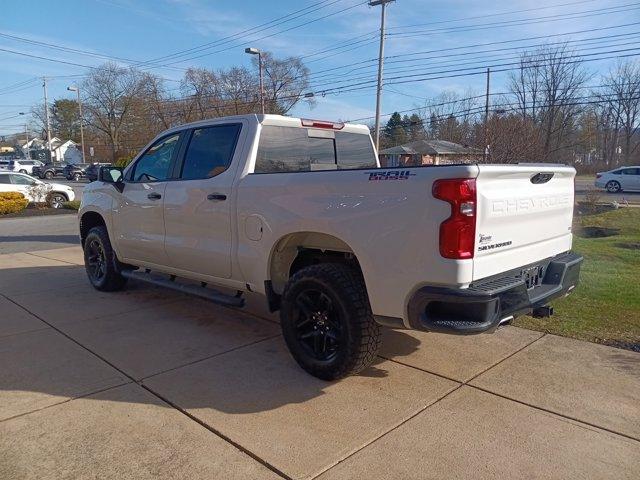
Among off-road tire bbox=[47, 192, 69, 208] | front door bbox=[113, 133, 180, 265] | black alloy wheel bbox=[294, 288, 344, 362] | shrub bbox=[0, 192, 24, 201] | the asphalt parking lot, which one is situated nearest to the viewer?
the asphalt parking lot

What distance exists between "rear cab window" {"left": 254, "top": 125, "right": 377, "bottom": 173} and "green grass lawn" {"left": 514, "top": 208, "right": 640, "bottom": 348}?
247 cm

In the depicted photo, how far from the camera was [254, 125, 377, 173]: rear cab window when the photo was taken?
4648mm

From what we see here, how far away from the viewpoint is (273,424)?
3.23 meters

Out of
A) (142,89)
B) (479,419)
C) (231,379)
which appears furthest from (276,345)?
(142,89)

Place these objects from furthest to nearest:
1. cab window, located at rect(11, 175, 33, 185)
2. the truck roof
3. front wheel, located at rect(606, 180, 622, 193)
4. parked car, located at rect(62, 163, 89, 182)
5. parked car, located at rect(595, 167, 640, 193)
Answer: parked car, located at rect(62, 163, 89, 182) → front wheel, located at rect(606, 180, 622, 193) → parked car, located at rect(595, 167, 640, 193) → cab window, located at rect(11, 175, 33, 185) → the truck roof

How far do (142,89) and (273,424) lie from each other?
64.3m

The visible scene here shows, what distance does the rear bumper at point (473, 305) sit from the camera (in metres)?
3.02

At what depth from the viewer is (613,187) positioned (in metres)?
30.0

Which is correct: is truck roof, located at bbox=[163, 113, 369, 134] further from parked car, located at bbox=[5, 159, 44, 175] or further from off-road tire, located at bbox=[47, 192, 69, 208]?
parked car, located at bbox=[5, 159, 44, 175]

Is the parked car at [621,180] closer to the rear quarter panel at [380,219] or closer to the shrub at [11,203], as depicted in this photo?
the shrub at [11,203]

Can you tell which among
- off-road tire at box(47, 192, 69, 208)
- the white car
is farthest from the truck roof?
the white car

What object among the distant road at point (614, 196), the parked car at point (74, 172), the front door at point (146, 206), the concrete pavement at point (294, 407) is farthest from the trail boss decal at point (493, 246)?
the parked car at point (74, 172)

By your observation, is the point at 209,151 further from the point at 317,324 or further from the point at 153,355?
the point at 317,324

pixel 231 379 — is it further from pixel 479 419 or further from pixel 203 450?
pixel 479 419
